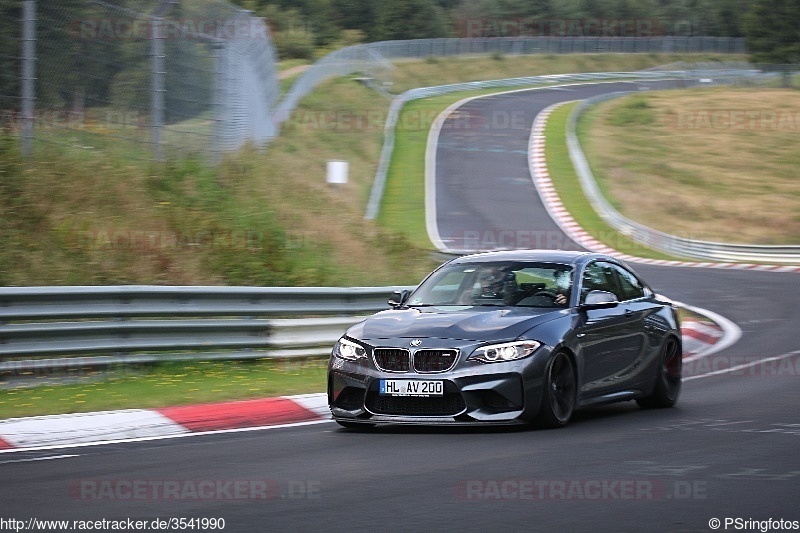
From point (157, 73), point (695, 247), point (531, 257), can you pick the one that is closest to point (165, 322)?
point (531, 257)

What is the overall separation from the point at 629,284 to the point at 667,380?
0.94m

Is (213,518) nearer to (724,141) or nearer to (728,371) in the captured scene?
(728,371)

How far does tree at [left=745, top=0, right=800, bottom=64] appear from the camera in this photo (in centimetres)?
9138

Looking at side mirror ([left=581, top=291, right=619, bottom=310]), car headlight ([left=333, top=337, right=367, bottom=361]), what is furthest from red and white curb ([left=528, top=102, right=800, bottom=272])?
car headlight ([left=333, top=337, right=367, bottom=361])

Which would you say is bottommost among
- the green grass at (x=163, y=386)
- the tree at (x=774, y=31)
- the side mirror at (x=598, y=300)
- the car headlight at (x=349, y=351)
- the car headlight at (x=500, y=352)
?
the green grass at (x=163, y=386)

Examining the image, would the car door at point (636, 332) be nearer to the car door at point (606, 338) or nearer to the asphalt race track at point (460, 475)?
the car door at point (606, 338)

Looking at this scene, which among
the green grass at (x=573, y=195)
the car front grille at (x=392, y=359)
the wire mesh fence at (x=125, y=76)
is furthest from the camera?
the green grass at (x=573, y=195)

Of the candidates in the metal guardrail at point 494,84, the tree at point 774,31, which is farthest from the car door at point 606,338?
the tree at point 774,31

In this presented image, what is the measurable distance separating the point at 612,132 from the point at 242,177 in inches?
1550

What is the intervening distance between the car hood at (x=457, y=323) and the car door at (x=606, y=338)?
0.40 metres

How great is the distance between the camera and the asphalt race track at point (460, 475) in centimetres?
634

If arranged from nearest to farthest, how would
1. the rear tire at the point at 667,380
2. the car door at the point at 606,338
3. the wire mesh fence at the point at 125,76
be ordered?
1. the car door at the point at 606,338
2. the rear tire at the point at 667,380
3. the wire mesh fence at the point at 125,76

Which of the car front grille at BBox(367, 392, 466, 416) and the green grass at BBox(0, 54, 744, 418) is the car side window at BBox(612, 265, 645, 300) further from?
the green grass at BBox(0, 54, 744, 418)

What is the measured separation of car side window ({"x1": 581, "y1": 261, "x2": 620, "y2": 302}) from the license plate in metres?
1.81
